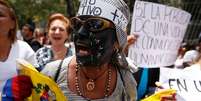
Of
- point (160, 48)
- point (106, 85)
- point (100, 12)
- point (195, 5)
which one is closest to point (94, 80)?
point (106, 85)

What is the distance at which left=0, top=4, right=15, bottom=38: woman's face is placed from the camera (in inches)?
145

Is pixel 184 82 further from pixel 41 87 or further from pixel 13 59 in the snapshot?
pixel 41 87

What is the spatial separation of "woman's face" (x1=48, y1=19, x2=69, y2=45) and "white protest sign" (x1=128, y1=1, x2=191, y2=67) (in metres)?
1.09

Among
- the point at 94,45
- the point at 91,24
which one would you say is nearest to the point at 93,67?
the point at 94,45

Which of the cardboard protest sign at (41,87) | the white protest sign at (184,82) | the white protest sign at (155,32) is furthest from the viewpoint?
the white protest sign at (155,32)

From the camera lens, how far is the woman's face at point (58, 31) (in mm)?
5973

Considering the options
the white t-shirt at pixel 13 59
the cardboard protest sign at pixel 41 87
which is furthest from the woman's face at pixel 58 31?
the cardboard protest sign at pixel 41 87

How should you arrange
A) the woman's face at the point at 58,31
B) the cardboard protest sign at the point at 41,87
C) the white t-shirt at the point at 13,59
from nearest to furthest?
the cardboard protest sign at the point at 41,87, the white t-shirt at the point at 13,59, the woman's face at the point at 58,31

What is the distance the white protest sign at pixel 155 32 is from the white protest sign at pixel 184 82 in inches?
40.4

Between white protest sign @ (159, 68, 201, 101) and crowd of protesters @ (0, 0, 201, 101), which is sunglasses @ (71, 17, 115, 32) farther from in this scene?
white protest sign @ (159, 68, 201, 101)

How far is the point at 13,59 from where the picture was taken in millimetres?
3812

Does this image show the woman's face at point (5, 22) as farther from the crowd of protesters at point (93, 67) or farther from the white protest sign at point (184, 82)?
the white protest sign at point (184, 82)

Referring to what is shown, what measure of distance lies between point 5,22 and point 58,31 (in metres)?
2.25

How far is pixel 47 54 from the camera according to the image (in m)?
5.94
